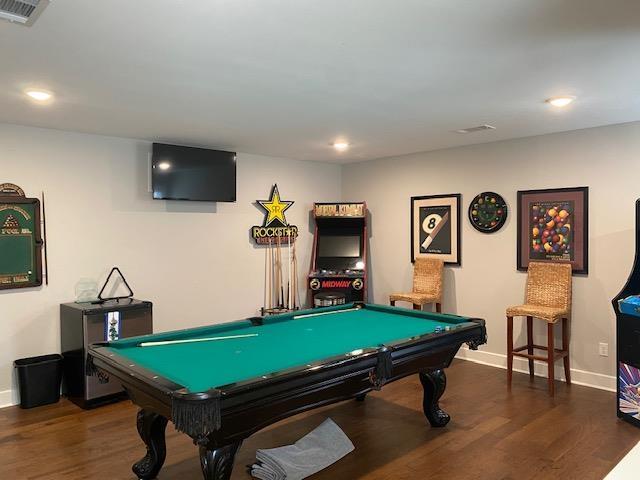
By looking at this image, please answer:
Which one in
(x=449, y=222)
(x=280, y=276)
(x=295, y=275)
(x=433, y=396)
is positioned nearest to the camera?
(x=433, y=396)

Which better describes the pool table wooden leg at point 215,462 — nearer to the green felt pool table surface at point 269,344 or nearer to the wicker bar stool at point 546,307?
the green felt pool table surface at point 269,344

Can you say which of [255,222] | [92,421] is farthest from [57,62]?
[255,222]

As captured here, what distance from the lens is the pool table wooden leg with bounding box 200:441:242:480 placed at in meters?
2.23

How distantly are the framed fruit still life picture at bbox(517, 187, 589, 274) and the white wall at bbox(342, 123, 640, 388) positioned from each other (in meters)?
0.07

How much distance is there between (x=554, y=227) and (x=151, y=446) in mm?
3898

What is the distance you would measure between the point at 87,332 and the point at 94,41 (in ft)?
8.21

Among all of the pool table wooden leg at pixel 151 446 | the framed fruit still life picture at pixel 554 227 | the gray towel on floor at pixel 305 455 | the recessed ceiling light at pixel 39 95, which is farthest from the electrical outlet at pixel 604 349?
the recessed ceiling light at pixel 39 95

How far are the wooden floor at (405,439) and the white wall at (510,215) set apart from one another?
756 mm

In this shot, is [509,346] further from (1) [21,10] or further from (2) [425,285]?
(1) [21,10]

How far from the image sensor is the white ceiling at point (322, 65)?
6.82 feet

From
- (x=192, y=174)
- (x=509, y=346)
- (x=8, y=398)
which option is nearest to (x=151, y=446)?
(x=8, y=398)

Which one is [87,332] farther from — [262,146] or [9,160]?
[262,146]

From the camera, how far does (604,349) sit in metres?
4.37

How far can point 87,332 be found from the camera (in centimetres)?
400
